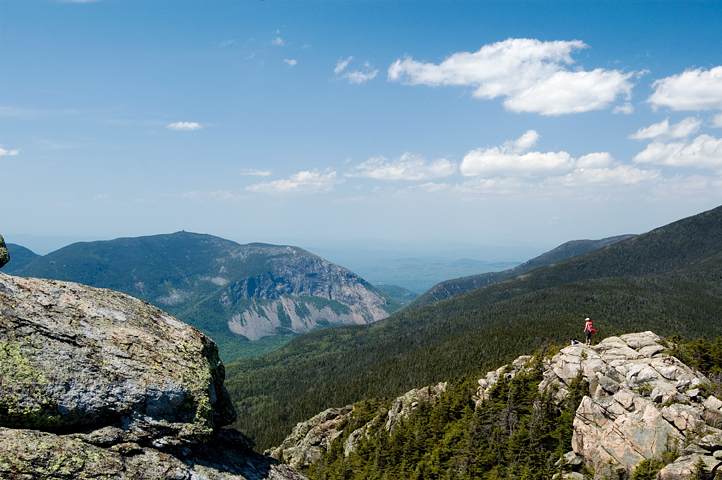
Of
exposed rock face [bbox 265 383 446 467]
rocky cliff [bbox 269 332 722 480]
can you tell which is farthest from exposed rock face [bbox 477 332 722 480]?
exposed rock face [bbox 265 383 446 467]

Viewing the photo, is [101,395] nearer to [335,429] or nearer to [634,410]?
[634,410]

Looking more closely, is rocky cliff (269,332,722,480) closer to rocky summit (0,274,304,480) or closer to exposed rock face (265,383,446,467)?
exposed rock face (265,383,446,467)

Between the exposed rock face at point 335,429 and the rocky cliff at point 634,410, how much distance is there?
120 ft

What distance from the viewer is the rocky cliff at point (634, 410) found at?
1438 inches

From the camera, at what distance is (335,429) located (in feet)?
341

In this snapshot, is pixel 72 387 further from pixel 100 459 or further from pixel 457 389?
pixel 457 389

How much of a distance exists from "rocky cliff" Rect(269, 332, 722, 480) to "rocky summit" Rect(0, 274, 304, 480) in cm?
3822

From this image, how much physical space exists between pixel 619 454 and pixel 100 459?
155 ft

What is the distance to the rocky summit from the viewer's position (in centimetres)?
1325

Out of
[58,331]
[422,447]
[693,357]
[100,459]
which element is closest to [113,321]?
[58,331]

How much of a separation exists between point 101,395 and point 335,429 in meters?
99.7

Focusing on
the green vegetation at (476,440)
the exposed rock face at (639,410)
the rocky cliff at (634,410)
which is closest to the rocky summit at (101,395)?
the rocky cliff at (634,410)

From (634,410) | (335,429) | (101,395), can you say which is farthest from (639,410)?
(335,429)

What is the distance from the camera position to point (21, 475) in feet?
39.1
